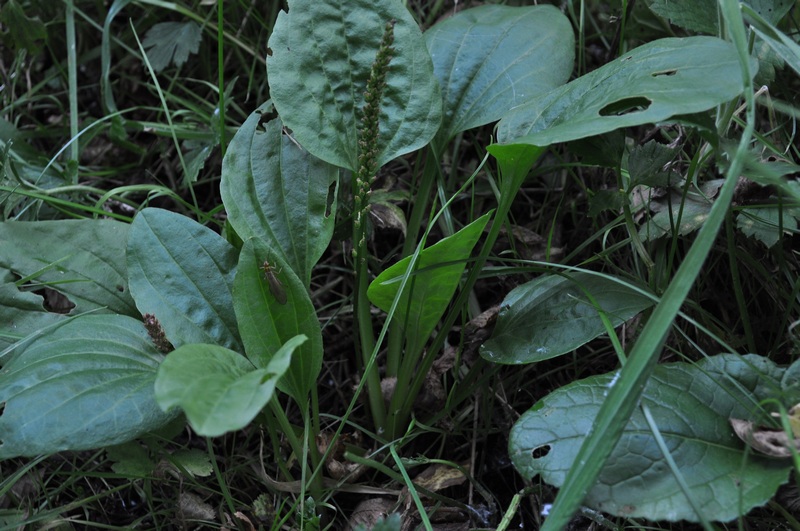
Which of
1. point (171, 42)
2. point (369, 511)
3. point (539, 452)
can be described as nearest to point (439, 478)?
point (369, 511)

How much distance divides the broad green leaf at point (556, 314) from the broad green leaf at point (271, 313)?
338 millimetres

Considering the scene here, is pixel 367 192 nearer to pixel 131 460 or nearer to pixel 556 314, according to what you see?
pixel 556 314

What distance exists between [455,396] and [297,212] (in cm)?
50

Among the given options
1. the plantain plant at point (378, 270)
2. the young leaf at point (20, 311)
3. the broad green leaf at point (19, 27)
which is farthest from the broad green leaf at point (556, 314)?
the broad green leaf at point (19, 27)

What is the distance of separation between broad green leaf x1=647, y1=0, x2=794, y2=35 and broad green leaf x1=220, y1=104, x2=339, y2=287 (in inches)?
30.1

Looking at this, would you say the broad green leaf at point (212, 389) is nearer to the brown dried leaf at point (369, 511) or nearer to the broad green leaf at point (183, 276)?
the broad green leaf at point (183, 276)

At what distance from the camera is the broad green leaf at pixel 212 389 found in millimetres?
867

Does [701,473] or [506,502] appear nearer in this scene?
[701,473]

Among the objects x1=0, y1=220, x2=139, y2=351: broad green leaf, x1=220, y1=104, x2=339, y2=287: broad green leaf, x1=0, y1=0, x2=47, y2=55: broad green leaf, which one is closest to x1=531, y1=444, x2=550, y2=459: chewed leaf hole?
x1=220, y1=104, x2=339, y2=287: broad green leaf

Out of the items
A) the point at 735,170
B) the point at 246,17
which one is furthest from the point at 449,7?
the point at 735,170

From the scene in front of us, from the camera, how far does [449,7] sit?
2061 millimetres

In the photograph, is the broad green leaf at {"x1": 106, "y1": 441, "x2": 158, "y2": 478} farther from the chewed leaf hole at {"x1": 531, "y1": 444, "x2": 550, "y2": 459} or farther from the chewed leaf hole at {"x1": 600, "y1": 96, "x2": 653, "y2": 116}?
the chewed leaf hole at {"x1": 600, "y1": 96, "x2": 653, "y2": 116}

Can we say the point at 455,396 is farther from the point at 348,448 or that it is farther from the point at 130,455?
the point at 130,455

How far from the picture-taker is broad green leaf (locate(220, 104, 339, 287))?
1.41 metres
